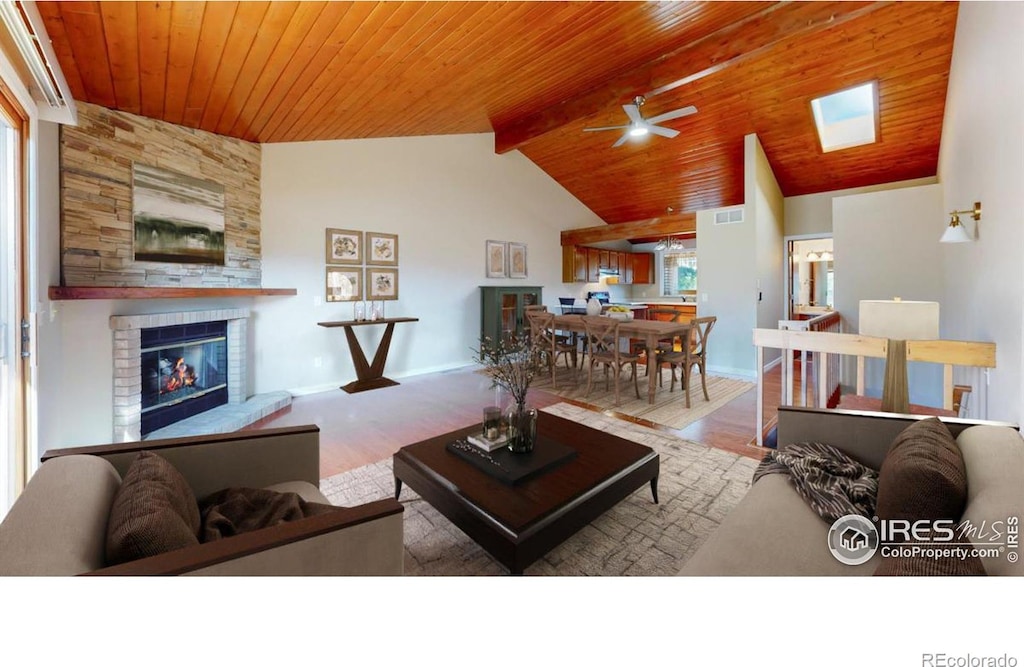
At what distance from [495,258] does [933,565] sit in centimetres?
619

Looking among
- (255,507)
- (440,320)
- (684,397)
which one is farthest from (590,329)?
(255,507)

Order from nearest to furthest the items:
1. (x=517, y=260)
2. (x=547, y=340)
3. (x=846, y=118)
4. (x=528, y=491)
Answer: (x=528, y=491) → (x=846, y=118) → (x=547, y=340) → (x=517, y=260)

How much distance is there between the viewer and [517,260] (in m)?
7.04

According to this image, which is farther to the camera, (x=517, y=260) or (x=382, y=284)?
(x=517, y=260)

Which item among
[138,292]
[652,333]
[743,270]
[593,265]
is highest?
[593,265]

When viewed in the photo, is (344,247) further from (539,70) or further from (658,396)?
(658,396)

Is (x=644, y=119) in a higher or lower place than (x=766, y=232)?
higher

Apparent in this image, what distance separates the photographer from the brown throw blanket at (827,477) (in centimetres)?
130

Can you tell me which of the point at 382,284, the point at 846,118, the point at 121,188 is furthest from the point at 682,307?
the point at 121,188

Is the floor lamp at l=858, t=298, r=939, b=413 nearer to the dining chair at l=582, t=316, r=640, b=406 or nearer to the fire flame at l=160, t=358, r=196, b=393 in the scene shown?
the dining chair at l=582, t=316, r=640, b=406

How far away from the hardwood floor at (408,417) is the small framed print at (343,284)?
1.16m

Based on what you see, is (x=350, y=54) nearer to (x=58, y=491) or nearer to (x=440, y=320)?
(x=58, y=491)

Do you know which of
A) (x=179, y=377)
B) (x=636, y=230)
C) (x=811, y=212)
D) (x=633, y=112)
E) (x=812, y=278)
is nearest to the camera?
(x=179, y=377)

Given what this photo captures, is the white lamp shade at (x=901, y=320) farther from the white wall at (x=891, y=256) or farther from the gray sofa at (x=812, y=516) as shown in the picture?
the white wall at (x=891, y=256)
